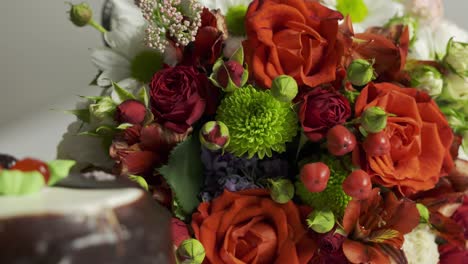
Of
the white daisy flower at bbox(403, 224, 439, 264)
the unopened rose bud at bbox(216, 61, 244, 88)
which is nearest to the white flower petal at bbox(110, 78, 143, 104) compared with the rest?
the unopened rose bud at bbox(216, 61, 244, 88)

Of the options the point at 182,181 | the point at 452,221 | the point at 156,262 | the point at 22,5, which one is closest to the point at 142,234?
the point at 156,262

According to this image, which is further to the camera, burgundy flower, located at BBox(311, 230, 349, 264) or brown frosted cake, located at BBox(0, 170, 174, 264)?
burgundy flower, located at BBox(311, 230, 349, 264)

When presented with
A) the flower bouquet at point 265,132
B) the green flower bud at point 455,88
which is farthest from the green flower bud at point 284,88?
the green flower bud at point 455,88

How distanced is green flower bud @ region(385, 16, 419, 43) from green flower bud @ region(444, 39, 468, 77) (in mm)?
42

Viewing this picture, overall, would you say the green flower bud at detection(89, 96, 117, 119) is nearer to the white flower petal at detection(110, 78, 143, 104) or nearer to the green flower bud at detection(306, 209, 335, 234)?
the white flower petal at detection(110, 78, 143, 104)

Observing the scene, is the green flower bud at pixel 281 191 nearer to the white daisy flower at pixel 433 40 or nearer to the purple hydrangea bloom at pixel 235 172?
the purple hydrangea bloom at pixel 235 172

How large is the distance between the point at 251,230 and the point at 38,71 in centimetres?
63

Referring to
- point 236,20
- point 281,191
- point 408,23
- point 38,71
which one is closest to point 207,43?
point 236,20

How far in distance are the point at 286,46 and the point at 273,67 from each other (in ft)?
0.08

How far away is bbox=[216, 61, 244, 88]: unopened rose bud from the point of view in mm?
580

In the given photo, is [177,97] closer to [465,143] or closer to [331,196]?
[331,196]

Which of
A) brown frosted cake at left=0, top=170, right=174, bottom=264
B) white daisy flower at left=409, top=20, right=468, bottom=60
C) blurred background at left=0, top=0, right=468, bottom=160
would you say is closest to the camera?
brown frosted cake at left=0, top=170, right=174, bottom=264

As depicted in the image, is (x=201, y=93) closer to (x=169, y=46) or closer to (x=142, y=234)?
(x=169, y=46)

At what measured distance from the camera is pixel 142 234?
325mm
